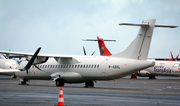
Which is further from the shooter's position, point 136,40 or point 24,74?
point 24,74

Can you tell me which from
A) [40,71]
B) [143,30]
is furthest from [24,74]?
[143,30]

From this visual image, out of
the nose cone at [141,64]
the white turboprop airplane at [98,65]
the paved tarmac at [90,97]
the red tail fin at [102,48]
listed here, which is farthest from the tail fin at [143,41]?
the red tail fin at [102,48]

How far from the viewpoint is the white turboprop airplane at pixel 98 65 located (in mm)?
24625

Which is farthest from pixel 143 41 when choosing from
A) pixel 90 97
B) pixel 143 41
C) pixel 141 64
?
pixel 90 97

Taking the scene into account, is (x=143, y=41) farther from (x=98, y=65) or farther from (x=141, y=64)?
(x=98, y=65)

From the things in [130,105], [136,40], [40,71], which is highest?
[136,40]

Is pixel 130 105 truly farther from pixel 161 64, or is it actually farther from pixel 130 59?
pixel 161 64

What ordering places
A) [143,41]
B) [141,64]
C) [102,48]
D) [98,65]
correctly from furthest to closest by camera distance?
[102,48]
[98,65]
[143,41]
[141,64]

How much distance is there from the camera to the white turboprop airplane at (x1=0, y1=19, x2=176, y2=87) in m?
24.6

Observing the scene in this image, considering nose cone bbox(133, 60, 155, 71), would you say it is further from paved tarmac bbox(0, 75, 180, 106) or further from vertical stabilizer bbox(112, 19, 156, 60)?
paved tarmac bbox(0, 75, 180, 106)

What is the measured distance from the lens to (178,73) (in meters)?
55.0

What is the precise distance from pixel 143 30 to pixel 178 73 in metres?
33.0

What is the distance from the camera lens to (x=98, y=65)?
90.7 feet

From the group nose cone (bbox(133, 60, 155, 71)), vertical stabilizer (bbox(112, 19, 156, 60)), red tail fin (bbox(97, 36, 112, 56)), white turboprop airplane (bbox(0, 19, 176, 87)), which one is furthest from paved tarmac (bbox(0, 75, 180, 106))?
red tail fin (bbox(97, 36, 112, 56))
